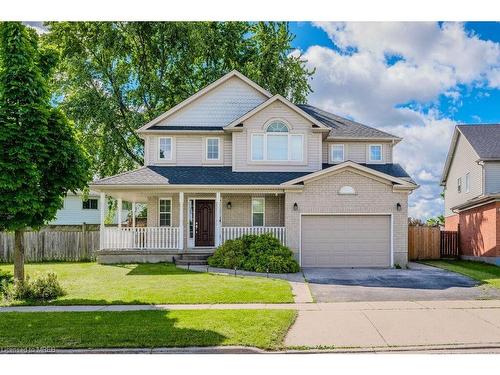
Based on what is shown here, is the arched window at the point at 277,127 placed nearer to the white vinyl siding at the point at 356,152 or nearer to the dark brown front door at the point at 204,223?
the white vinyl siding at the point at 356,152

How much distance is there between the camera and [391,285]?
13.4m

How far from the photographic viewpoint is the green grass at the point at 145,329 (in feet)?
23.6

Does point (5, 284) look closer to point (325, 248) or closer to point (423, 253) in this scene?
point (325, 248)

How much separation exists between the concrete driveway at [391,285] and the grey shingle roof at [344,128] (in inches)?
277

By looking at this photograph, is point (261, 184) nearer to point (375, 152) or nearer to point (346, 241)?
point (346, 241)

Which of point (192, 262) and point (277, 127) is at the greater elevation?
point (277, 127)

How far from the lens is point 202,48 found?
89.8 feet

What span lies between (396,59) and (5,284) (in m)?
11.6

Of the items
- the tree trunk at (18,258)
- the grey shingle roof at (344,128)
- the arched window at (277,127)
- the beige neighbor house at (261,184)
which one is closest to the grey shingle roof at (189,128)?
the beige neighbor house at (261,184)

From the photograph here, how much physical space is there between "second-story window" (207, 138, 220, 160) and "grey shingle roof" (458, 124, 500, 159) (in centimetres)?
1301

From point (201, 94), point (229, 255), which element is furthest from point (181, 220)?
point (201, 94)

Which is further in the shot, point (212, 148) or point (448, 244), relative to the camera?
point (448, 244)

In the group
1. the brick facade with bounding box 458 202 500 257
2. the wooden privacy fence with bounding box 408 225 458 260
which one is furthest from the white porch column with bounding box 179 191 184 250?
the brick facade with bounding box 458 202 500 257

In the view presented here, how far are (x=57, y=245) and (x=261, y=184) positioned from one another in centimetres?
993
